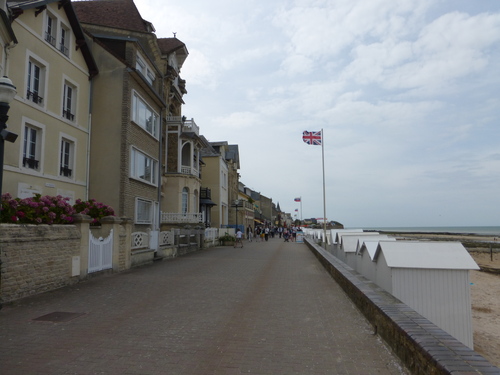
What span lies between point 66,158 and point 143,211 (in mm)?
5259

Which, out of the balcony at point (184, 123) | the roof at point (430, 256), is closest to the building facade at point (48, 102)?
the balcony at point (184, 123)

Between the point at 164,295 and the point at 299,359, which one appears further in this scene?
the point at 164,295

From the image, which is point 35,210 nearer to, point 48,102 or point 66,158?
point 48,102

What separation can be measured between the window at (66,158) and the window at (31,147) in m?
1.41

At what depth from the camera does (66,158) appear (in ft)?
57.2

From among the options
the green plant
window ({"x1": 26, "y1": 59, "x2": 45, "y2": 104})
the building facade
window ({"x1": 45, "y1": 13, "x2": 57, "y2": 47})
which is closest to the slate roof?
the building facade

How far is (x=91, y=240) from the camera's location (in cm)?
1144

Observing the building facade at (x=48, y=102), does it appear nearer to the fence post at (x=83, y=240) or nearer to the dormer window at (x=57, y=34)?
the dormer window at (x=57, y=34)

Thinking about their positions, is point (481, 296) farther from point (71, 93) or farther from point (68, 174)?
point (71, 93)

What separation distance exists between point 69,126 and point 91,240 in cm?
769

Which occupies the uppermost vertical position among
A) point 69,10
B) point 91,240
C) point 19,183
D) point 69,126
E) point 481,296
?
point 69,10

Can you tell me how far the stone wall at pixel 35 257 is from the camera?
7883 millimetres

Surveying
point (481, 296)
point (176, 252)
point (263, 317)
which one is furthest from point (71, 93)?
point (481, 296)

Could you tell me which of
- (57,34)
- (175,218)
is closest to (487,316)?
(57,34)
